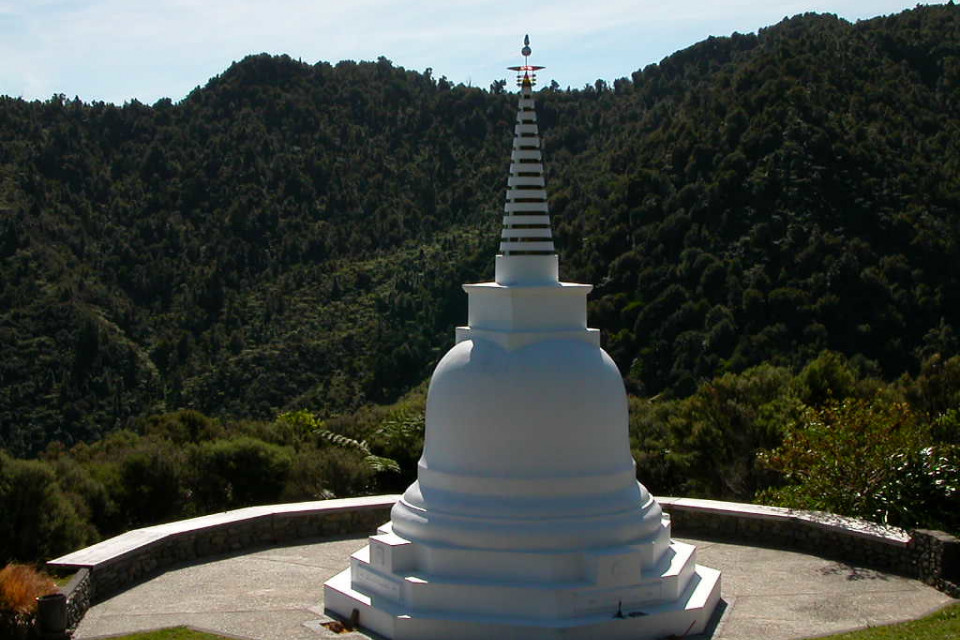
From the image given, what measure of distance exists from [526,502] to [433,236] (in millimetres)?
44081

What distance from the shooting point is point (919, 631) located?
11.4 metres

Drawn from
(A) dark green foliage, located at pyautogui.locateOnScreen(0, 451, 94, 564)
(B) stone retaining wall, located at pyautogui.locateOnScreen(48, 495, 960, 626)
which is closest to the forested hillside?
(B) stone retaining wall, located at pyautogui.locateOnScreen(48, 495, 960, 626)

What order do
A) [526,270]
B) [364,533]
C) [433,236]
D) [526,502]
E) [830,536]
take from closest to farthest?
[526,502] → [526,270] → [830,536] → [364,533] → [433,236]

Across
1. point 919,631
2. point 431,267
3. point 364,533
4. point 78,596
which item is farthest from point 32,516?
point 431,267

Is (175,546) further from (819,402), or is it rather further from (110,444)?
(819,402)

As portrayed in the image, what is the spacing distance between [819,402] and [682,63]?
61060 millimetres

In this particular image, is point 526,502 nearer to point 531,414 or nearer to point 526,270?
point 531,414

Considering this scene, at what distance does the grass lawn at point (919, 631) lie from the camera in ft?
36.6

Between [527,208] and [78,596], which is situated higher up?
[527,208]

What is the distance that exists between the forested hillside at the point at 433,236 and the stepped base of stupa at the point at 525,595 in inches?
795

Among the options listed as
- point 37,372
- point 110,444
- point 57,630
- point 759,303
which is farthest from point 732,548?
point 37,372

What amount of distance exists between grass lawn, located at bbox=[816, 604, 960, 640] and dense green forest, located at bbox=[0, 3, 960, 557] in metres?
3.22

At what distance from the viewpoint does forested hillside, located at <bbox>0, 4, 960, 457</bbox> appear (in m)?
34.5

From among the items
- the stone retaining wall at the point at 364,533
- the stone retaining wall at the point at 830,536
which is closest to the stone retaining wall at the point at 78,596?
the stone retaining wall at the point at 364,533
